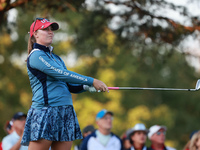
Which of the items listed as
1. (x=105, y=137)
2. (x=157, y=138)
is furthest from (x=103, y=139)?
(x=157, y=138)

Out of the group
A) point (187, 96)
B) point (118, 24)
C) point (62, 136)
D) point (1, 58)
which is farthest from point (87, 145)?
point (187, 96)

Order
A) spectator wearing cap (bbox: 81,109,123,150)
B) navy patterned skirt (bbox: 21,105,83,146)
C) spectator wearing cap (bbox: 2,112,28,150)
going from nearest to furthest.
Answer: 1. navy patterned skirt (bbox: 21,105,83,146)
2. spectator wearing cap (bbox: 2,112,28,150)
3. spectator wearing cap (bbox: 81,109,123,150)

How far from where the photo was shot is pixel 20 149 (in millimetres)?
6125

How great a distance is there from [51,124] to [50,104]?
184mm

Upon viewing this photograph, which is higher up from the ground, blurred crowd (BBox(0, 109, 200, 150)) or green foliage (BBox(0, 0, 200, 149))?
green foliage (BBox(0, 0, 200, 149))

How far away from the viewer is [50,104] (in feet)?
12.7

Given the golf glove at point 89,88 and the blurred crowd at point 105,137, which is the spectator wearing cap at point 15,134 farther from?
the golf glove at point 89,88

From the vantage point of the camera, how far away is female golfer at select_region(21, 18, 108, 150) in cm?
385

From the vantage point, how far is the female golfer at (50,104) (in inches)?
151

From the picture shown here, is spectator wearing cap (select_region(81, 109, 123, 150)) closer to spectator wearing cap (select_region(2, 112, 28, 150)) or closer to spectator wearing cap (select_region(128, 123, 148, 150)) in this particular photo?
spectator wearing cap (select_region(128, 123, 148, 150))

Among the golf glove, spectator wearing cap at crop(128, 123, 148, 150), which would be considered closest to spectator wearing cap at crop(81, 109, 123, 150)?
spectator wearing cap at crop(128, 123, 148, 150)

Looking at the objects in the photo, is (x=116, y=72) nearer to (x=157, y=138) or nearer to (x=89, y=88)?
(x=157, y=138)

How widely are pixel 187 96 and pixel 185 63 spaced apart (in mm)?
19306

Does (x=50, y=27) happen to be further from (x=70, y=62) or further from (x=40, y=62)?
(x=70, y=62)
